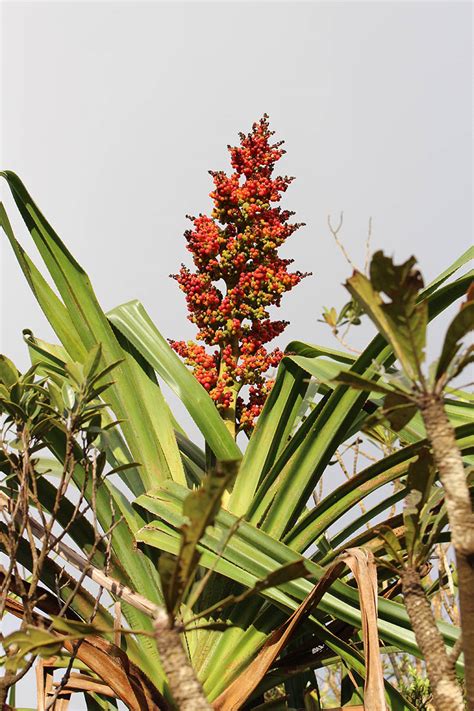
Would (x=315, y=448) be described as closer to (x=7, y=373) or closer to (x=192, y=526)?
(x=7, y=373)

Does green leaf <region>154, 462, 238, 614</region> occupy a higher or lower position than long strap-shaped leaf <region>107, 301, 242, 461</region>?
lower

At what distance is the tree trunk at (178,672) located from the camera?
0.44m

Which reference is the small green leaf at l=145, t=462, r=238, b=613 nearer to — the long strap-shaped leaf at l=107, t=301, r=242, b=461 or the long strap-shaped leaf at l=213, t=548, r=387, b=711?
the long strap-shaped leaf at l=213, t=548, r=387, b=711

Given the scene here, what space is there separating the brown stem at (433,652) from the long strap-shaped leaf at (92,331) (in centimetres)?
131

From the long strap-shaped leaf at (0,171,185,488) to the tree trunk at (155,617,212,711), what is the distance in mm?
1394

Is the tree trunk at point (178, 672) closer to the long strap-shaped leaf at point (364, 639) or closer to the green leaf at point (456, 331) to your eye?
the green leaf at point (456, 331)

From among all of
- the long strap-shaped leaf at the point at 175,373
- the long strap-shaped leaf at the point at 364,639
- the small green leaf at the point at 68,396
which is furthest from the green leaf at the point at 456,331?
the long strap-shaped leaf at the point at 175,373

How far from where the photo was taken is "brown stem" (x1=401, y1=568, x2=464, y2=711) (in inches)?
19.8

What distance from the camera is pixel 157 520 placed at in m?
1.68

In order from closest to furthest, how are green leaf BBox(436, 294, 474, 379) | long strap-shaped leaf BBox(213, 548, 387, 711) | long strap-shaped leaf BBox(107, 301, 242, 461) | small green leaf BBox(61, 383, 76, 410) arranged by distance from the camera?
green leaf BBox(436, 294, 474, 379)
long strap-shaped leaf BBox(213, 548, 387, 711)
small green leaf BBox(61, 383, 76, 410)
long strap-shaped leaf BBox(107, 301, 242, 461)

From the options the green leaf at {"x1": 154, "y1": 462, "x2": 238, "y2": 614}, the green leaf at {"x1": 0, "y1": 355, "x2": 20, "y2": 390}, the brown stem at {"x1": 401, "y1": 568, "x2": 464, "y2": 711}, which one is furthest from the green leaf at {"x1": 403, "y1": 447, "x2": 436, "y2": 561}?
the green leaf at {"x1": 0, "y1": 355, "x2": 20, "y2": 390}

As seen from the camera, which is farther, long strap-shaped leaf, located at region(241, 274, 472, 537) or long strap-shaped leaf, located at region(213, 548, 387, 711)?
long strap-shaped leaf, located at region(241, 274, 472, 537)

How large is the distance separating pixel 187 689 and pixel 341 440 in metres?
1.28

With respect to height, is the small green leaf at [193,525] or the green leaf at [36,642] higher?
the small green leaf at [193,525]
